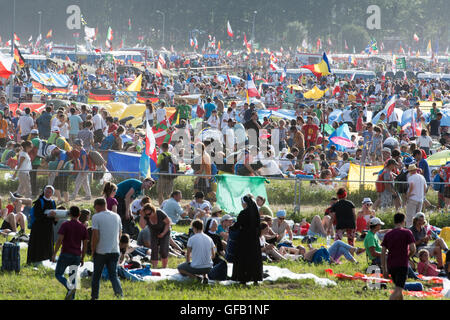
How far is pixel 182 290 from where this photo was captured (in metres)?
11.0

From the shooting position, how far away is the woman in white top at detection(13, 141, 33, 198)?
53.8 feet

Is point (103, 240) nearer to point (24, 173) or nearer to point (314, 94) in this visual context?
point (24, 173)

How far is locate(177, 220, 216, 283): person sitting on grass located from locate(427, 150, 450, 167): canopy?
29.5 ft

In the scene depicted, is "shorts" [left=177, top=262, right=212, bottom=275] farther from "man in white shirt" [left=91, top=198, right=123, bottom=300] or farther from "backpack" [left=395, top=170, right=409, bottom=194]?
"backpack" [left=395, top=170, right=409, bottom=194]

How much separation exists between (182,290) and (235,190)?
507cm

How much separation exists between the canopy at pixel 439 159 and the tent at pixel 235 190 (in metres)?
4.95

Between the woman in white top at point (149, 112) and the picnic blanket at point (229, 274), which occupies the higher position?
the woman in white top at point (149, 112)

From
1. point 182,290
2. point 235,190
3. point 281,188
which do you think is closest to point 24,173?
point 235,190

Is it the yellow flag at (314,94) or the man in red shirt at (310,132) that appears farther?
the yellow flag at (314,94)

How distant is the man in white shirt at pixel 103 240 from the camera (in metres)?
9.87

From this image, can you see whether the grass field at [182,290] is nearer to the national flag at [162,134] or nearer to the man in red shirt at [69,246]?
the man in red shirt at [69,246]

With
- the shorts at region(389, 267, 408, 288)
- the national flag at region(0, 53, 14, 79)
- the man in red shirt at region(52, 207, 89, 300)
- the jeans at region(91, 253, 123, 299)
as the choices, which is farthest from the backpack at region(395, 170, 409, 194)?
the national flag at region(0, 53, 14, 79)

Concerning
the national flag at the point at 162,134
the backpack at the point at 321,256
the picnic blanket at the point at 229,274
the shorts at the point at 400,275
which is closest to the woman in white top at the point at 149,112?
the national flag at the point at 162,134
